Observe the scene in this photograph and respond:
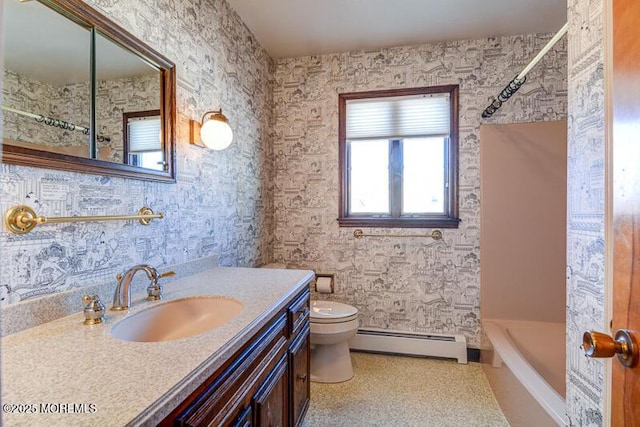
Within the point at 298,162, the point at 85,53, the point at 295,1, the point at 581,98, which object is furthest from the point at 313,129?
the point at 581,98

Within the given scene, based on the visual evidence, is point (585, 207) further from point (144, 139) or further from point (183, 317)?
point (144, 139)

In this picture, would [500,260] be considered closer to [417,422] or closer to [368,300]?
[368,300]

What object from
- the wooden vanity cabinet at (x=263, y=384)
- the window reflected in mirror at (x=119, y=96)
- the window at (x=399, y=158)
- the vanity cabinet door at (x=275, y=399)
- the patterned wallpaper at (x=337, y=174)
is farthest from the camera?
the window at (x=399, y=158)

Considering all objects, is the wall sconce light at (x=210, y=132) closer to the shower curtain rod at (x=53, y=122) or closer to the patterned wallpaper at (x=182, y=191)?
the patterned wallpaper at (x=182, y=191)

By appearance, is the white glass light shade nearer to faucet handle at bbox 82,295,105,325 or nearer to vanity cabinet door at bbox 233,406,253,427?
faucet handle at bbox 82,295,105,325

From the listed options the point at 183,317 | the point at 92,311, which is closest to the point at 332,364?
the point at 183,317

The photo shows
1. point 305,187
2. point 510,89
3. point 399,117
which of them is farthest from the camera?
point 305,187

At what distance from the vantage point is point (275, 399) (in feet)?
4.01

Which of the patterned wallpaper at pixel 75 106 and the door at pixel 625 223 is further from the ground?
the patterned wallpaper at pixel 75 106

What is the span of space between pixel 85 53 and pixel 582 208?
1694 millimetres

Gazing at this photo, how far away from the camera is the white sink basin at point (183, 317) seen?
1.14 metres

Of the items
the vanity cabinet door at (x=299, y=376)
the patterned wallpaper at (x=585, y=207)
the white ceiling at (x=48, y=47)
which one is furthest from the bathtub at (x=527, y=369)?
the white ceiling at (x=48, y=47)

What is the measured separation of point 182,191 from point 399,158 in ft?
5.73

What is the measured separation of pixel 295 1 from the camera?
2014 mm
